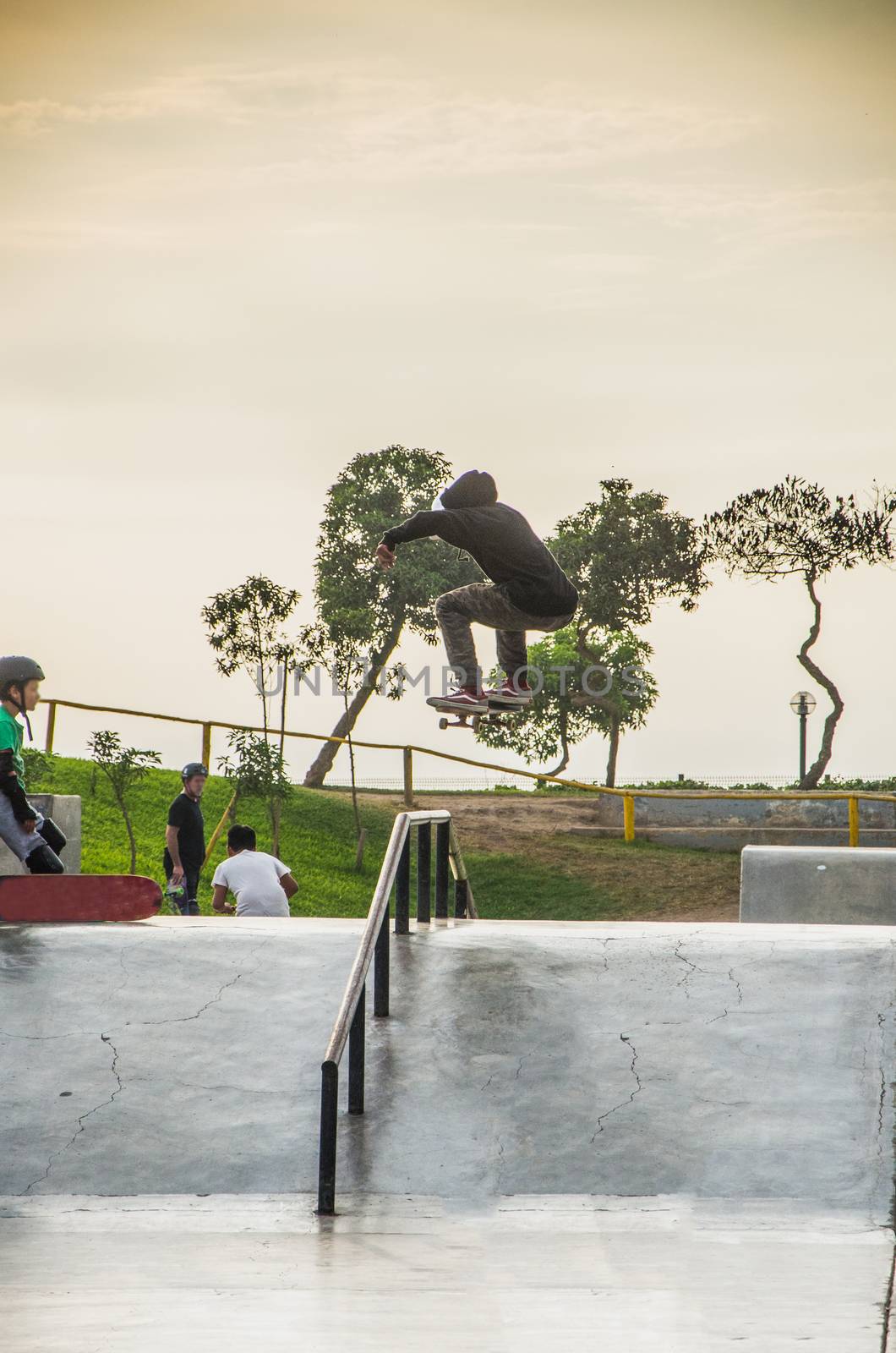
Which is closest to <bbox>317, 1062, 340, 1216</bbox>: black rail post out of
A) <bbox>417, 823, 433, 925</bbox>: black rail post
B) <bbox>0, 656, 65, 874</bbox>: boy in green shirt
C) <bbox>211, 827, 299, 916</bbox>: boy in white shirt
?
<bbox>417, 823, 433, 925</bbox>: black rail post

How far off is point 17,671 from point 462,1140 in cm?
419

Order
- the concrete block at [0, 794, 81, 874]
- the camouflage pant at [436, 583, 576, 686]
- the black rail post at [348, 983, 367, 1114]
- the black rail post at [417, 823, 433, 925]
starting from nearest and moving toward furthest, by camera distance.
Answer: the black rail post at [348, 983, 367, 1114] < the black rail post at [417, 823, 433, 925] < the camouflage pant at [436, 583, 576, 686] < the concrete block at [0, 794, 81, 874]

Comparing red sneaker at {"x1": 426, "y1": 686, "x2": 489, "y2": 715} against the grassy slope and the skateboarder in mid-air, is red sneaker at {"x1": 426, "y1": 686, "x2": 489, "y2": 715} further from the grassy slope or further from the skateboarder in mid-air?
the grassy slope

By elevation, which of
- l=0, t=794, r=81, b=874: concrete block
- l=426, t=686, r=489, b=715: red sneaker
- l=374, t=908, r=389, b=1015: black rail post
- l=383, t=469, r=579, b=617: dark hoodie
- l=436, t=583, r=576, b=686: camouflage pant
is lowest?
l=374, t=908, r=389, b=1015: black rail post

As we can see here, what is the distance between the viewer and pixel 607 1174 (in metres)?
5.66

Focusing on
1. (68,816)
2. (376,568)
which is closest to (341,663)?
(376,568)

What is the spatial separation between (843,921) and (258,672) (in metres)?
13.1

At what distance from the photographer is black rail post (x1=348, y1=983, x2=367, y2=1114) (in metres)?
5.95

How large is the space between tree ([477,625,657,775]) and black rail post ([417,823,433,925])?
19.3m

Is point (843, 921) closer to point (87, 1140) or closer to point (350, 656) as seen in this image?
point (87, 1140)

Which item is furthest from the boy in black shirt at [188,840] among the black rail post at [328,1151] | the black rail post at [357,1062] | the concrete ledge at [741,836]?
the concrete ledge at [741,836]

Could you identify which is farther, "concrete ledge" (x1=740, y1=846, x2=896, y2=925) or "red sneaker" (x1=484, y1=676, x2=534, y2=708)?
"concrete ledge" (x1=740, y1=846, x2=896, y2=925)

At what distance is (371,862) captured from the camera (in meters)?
20.7

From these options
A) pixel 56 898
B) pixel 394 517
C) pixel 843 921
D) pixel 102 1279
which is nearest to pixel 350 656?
pixel 394 517
